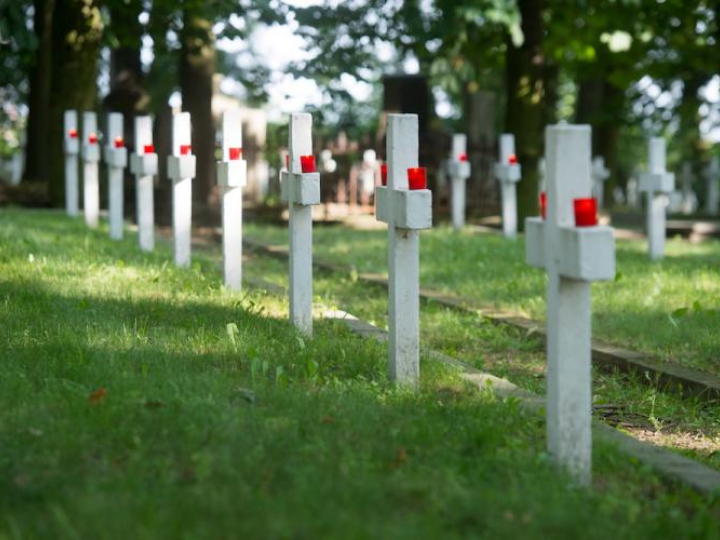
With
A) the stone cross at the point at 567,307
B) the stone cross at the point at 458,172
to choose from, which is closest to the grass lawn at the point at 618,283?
the stone cross at the point at 458,172

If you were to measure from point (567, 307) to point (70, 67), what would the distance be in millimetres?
14881

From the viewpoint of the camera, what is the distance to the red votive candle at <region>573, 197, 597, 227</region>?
4766 millimetres

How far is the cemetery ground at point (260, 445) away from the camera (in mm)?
4102

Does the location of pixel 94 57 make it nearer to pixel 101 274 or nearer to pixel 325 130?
pixel 101 274

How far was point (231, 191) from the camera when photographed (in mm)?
9547

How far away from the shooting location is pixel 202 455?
182 inches

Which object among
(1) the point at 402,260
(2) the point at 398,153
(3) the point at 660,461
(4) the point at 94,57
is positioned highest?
(4) the point at 94,57

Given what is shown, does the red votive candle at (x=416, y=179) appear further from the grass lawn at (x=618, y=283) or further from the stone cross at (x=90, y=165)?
the stone cross at (x=90, y=165)

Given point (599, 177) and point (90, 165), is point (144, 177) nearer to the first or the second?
point (90, 165)

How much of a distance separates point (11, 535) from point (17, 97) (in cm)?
3069

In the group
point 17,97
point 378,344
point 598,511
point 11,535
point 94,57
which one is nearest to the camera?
point 11,535

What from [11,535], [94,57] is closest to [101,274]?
[11,535]

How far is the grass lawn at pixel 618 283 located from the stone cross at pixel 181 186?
7.49 ft

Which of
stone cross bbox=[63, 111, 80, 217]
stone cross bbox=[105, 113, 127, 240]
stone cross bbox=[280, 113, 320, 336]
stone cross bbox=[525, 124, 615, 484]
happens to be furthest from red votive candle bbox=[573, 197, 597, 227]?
stone cross bbox=[63, 111, 80, 217]
